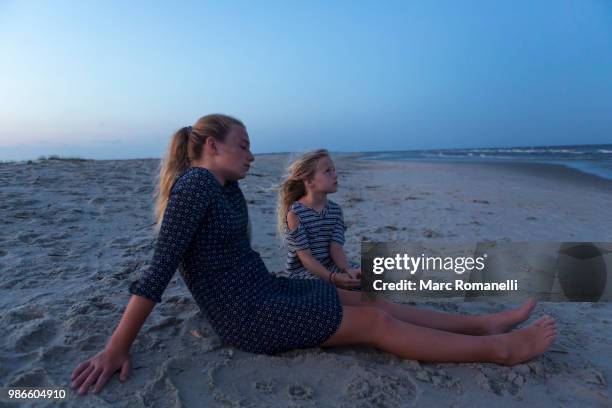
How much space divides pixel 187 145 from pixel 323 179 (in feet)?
3.55

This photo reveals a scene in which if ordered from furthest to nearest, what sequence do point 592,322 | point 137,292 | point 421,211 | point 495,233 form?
point 421,211
point 495,233
point 592,322
point 137,292

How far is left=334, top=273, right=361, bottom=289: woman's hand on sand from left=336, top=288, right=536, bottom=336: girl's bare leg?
0.35 feet

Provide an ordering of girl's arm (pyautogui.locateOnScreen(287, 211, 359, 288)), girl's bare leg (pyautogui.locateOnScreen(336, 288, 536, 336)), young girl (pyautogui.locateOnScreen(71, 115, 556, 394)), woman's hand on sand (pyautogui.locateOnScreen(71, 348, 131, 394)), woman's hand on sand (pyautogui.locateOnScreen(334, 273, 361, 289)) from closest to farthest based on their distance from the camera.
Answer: woman's hand on sand (pyautogui.locateOnScreen(71, 348, 131, 394)) → young girl (pyautogui.locateOnScreen(71, 115, 556, 394)) → girl's bare leg (pyautogui.locateOnScreen(336, 288, 536, 336)) → woman's hand on sand (pyautogui.locateOnScreen(334, 273, 361, 289)) → girl's arm (pyautogui.locateOnScreen(287, 211, 359, 288))

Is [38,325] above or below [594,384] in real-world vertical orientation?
above

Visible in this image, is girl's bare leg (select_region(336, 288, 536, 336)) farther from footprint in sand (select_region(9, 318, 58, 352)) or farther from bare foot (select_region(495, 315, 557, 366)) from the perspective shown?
footprint in sand (select_region(9, 318, 58, 352))

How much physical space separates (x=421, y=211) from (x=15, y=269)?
498 centimetres

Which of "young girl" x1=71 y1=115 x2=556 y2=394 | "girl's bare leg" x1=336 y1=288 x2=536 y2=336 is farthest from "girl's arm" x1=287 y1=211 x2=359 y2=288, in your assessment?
"young girl" x1=71 y1=115 x2=556 y2=394

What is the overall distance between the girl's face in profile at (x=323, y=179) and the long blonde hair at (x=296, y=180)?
3 centimetres

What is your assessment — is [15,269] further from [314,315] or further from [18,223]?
[314,315]

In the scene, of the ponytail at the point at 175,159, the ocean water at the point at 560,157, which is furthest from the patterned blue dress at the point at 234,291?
the ocean water at the point at 560,157

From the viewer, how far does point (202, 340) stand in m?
2.33

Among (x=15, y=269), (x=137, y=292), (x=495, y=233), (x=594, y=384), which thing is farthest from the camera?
(x=495, y=233)

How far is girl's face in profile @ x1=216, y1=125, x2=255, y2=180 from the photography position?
89.6 inches

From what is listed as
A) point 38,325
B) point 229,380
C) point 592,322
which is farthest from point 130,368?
point 592,322
